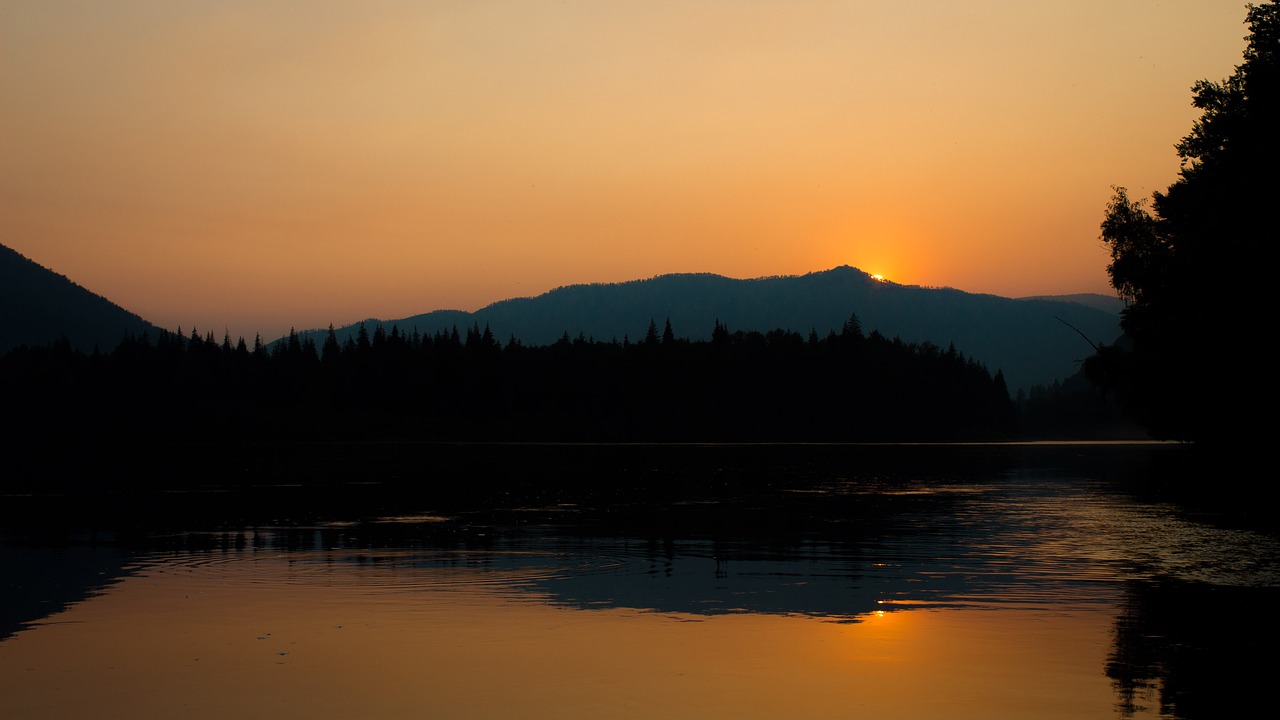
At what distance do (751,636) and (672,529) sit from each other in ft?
69.6

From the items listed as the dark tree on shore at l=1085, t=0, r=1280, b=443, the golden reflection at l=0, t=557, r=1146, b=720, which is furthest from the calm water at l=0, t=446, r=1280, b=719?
the dark tree on shore at l=1085, t=0, r=1280, b=443

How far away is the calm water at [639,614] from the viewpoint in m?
16.0

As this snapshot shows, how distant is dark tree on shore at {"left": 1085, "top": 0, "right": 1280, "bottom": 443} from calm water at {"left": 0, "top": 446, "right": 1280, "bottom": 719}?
23.7 ft

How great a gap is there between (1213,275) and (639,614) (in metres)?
36.7

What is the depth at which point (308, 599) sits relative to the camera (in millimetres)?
24906

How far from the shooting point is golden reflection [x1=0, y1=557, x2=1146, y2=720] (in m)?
15.5

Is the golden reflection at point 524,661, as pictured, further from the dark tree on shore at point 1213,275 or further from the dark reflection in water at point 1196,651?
the dark tree on shore at point 1213,275

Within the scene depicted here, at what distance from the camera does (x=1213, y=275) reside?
1941 inches

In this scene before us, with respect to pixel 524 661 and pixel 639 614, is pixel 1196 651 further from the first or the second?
pixel 524 661

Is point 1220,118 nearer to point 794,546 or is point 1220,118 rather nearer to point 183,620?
point 794,546

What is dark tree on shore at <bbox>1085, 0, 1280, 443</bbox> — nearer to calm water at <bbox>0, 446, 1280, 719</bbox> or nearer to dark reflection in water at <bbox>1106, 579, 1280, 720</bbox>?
calm water at <bbox>0, 446, 1280, 719</bbox>

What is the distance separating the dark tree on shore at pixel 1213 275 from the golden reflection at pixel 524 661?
105ft

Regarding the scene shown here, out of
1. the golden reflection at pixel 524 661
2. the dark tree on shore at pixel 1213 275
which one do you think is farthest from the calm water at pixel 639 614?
the dark tree on shore at pixel 1213 275

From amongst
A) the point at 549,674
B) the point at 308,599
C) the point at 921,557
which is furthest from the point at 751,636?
the point at 921,557
